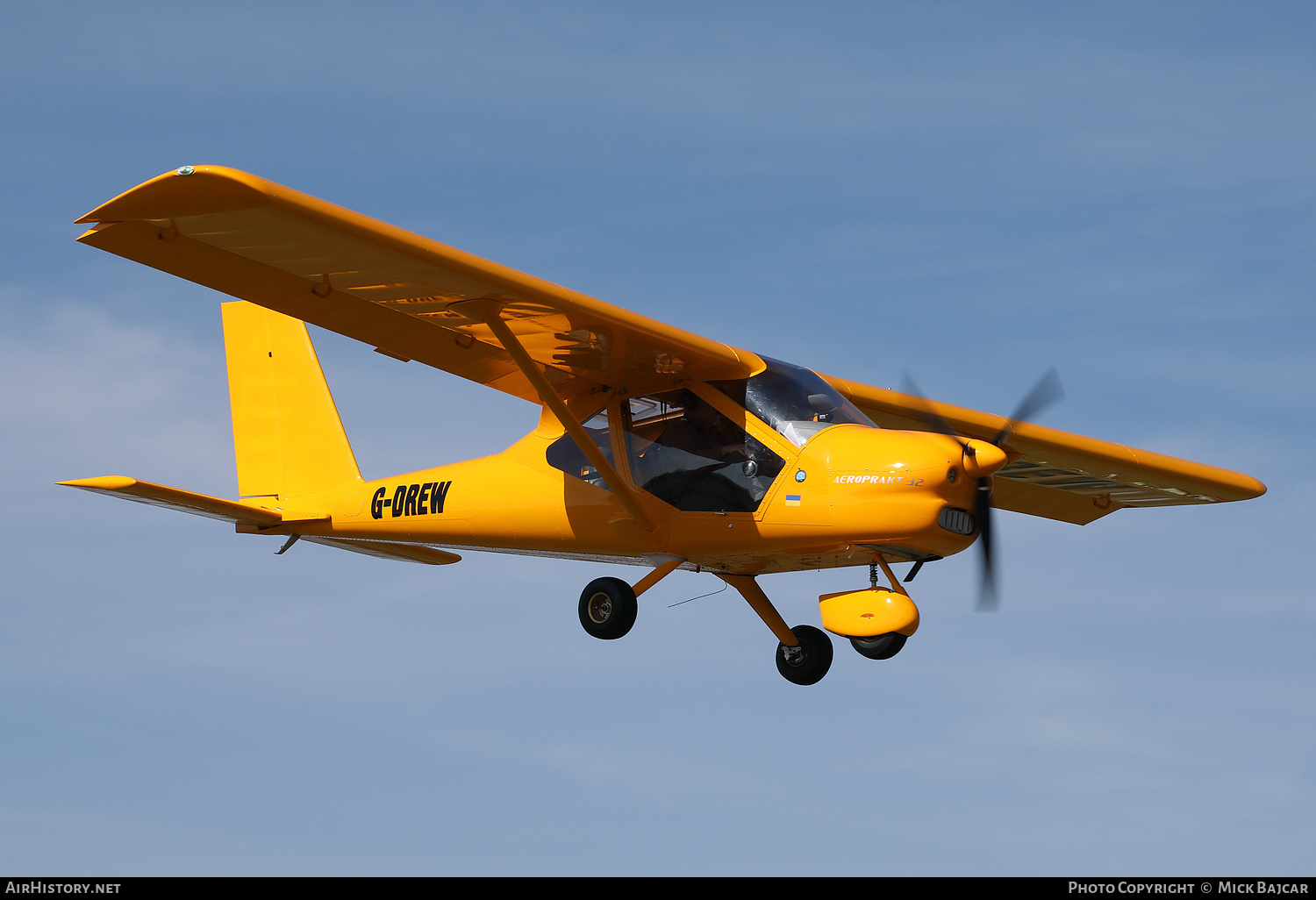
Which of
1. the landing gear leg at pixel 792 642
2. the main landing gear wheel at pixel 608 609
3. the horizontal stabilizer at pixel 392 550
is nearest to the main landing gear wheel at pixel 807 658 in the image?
the landing gear leg at pixel 792 642

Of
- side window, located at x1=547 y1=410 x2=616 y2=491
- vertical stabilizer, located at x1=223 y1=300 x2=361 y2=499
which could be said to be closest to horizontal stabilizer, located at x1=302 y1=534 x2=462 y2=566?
vertical stabilizer, located at x1=223 y1=300 x2=361 y2=499

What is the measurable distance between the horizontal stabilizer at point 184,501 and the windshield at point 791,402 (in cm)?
512

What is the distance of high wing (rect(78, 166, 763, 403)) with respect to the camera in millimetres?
10445

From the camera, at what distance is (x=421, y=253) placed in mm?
11445

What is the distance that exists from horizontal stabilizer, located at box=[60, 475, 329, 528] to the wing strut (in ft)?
11.6

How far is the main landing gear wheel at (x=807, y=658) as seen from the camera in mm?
13734

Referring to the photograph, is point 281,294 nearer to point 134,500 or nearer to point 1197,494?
point 134,500

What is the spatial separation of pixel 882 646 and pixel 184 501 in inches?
270

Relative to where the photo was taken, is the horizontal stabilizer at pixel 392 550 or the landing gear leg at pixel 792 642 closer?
the landing gear leg at pixel 792 642

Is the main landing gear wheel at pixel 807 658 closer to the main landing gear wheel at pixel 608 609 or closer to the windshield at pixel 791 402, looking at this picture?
the main landing gear wheel at pixel 608 609

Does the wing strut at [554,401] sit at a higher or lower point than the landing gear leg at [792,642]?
higher

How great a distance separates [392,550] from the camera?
15.6 meters

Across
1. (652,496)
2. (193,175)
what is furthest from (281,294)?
(652,496)

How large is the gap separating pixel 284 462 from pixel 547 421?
3.83 m
